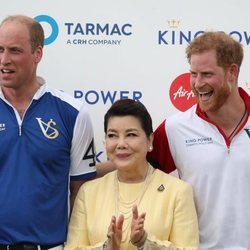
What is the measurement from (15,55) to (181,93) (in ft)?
3.05

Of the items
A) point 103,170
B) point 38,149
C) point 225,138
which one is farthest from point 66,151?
point 225,138

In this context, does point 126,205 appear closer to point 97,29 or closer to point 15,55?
point 15,55

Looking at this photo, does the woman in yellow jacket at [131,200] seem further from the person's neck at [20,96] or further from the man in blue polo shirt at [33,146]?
the person's neck at [20,96]

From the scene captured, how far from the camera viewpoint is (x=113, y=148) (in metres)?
2.26

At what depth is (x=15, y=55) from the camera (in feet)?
7.52

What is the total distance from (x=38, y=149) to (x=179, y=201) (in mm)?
644

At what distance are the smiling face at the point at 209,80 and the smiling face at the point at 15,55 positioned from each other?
0.75 metres

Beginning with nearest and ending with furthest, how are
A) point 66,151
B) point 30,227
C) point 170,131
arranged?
point 30,227, point 66,151, point 170,131

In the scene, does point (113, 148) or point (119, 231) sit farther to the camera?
point (113, 148)

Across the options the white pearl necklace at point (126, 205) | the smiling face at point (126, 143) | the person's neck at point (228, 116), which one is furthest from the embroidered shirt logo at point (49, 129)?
the person's neck at point (228, 116)

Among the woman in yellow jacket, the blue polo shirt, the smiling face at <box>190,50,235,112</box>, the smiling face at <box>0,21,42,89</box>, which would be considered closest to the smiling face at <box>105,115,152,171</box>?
the woman in yellow jacket

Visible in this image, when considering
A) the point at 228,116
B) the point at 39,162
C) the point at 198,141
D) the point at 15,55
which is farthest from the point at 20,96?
the point at 228,116

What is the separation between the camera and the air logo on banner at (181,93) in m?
2.75

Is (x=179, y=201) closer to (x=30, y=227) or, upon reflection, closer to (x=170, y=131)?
(x=170, y=131)
